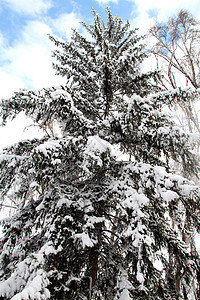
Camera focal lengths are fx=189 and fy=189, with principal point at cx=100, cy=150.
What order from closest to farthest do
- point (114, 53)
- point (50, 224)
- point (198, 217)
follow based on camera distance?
point (50, 224), point (198, 217), point (114, 53)

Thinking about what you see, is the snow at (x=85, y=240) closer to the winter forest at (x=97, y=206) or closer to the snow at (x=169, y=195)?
the winter forest at (x=97, y=206)

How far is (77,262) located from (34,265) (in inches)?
42.1

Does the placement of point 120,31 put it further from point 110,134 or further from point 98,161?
point 98,161

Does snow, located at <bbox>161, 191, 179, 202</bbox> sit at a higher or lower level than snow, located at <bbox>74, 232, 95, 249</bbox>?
higher

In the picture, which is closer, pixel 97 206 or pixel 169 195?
pixel 169 195

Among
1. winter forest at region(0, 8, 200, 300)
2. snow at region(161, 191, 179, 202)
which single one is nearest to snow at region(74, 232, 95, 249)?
winter forest at region(0, 8, 200, 300)

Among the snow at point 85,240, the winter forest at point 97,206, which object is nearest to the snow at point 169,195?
the winter forest at point 97,206

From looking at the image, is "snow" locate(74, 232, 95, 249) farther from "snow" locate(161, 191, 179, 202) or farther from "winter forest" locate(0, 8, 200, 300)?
"snow" locate(161, 191, 179, 202)

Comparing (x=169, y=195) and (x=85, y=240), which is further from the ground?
(x=169, y=195)

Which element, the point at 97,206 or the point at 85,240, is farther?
the point at 97,206

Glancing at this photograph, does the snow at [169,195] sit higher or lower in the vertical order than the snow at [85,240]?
higher

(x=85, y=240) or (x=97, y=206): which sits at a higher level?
(x=97, y=206)

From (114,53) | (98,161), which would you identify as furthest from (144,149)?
(114,53)

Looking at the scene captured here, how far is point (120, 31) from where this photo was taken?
6766 millimetres
